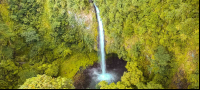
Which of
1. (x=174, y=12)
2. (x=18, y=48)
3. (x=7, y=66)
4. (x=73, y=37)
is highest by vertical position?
(x=174, y=12)

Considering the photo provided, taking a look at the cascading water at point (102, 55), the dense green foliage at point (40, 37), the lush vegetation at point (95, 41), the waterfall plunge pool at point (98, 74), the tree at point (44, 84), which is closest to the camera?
the tree at point (44, 84)

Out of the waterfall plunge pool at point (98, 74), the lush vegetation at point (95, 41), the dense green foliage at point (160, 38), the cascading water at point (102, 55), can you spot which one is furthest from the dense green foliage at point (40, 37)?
the dense green foliage at point (160, 38)

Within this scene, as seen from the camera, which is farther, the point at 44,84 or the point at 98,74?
the point at 98,74

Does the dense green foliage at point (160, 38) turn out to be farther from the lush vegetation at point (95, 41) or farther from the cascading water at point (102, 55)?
the cascading water at point (102, 55)

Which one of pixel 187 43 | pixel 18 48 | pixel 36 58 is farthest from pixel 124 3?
pixel 18 48

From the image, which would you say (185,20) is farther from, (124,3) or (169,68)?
(124,3)

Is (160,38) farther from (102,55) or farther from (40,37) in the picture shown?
(40,37)

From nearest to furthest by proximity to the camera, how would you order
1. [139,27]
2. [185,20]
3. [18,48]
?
[185,20] < [139,27] < [18,48]

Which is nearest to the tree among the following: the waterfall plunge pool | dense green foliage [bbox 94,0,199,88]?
dense green foliage [bbox 94,0,199,88]

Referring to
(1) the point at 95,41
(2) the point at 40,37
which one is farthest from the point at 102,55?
(2) the point at 40,37
